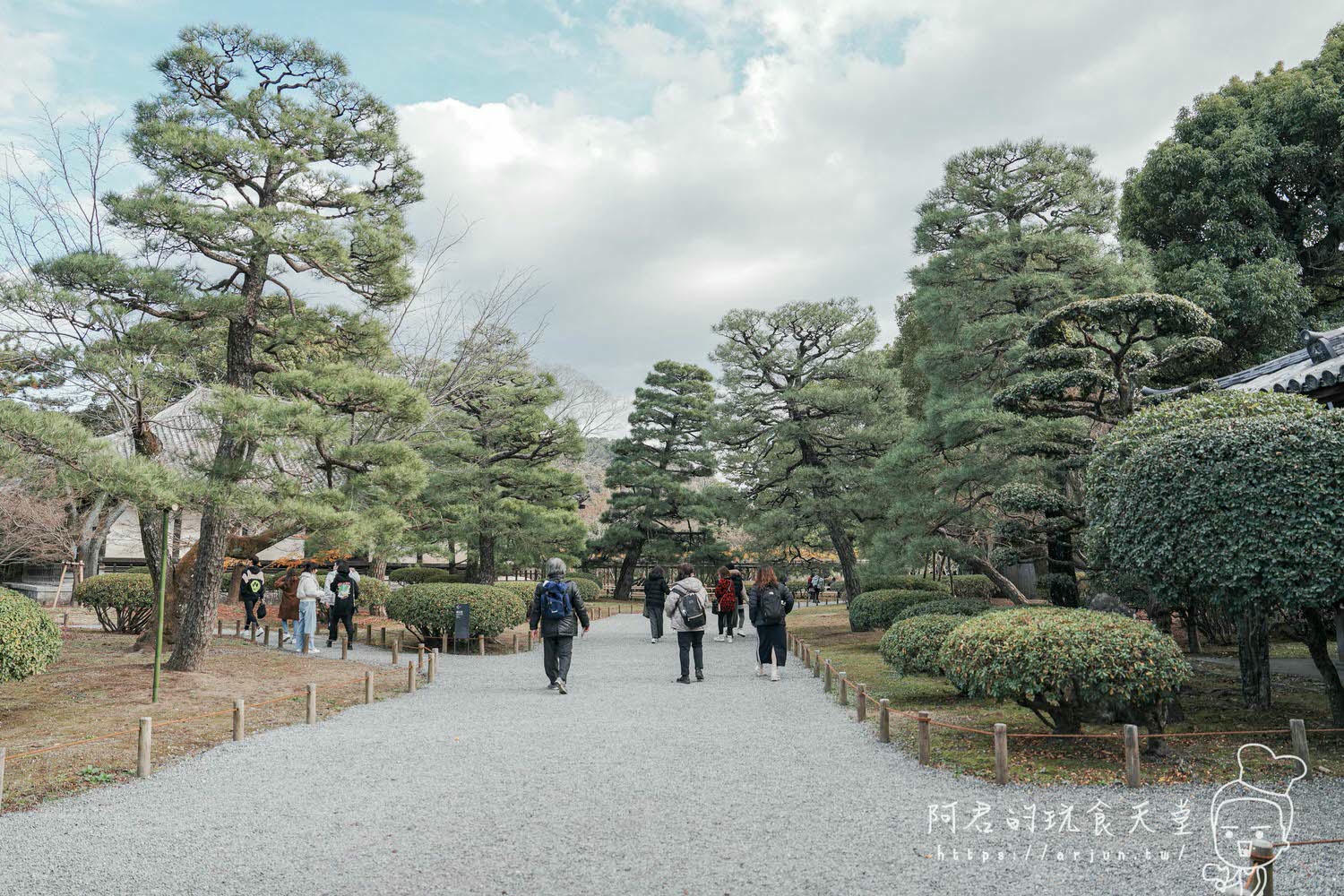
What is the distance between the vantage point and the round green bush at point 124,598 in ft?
49.6

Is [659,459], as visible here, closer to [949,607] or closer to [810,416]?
[810,416]

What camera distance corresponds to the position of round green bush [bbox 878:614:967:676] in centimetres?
855

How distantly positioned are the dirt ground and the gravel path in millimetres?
539

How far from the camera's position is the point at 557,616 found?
32.6 ft

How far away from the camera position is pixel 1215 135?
17.9 metres

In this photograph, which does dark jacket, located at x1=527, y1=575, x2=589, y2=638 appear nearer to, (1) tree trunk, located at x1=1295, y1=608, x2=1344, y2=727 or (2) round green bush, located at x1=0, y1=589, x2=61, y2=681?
(2) round green bush, located at x1=0, y1=589, x2=61, y2=681

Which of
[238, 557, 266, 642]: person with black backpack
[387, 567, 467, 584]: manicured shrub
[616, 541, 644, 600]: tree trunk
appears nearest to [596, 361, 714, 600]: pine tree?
[616, 541, 644, 600]: tree trunk

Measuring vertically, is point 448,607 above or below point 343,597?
below

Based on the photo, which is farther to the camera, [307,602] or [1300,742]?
[307,602]

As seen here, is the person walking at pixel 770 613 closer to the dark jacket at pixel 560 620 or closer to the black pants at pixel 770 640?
the black pants at pixel 770 640

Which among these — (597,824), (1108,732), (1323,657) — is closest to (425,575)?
(597,824)

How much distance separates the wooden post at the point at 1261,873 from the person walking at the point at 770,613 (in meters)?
7.50

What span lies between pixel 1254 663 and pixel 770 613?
5425 mm

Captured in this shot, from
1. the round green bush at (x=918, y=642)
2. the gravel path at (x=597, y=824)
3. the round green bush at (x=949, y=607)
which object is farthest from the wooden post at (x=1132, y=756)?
the round green bush at (x=949, y=607)
